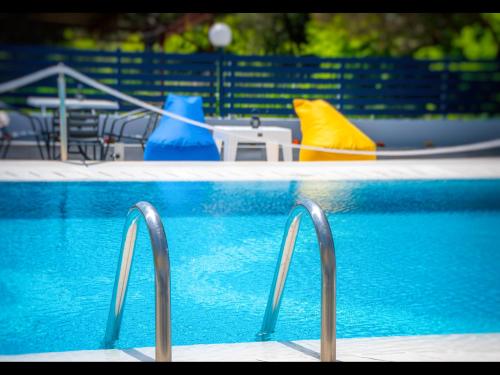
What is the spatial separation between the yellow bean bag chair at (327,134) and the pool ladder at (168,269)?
620 centimetres

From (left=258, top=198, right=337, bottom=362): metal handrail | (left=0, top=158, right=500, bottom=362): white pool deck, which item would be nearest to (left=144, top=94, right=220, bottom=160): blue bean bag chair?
(left=0, top=158, right=500, bottom=362): white pool deck

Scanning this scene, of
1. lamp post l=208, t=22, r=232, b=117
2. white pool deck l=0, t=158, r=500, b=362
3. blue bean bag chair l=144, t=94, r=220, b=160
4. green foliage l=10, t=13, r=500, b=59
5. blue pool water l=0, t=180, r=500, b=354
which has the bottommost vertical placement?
blue pool water l=0, t=180, r=500, b=354

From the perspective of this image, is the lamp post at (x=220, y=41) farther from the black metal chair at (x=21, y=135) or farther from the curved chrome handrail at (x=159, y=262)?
the curved chrome handrail at (x=159, y=262)

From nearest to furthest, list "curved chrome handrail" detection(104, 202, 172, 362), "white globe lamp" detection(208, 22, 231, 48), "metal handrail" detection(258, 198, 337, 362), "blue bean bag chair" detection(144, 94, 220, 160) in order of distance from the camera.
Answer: "curved chrome handrail" detection(104, 202, 172, 362), "metal handrail" detection(258, 198, 337, 362), "blue bean bag chair" detection(144, 94, 220, 160), "white globe lamp" detection(208, 22, 231, 48)

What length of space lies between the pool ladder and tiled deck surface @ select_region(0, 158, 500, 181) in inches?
141

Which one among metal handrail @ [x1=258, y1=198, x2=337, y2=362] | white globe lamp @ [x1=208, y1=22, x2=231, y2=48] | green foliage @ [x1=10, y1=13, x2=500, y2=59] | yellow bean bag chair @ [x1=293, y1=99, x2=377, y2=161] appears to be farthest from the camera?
green foliage @ [x1=10, y1=13, x2=500, y2=59]

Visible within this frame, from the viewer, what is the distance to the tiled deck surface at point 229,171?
637cm

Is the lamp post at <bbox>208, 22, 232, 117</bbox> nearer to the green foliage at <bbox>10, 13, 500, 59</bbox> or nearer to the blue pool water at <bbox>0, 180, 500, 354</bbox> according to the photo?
the blue pool water at <bbox>0, 180, 500, 354</bbox>

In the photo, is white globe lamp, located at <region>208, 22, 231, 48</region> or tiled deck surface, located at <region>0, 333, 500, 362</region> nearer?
tiled deck surface, located at <region>0, 333, 500, 362</region>

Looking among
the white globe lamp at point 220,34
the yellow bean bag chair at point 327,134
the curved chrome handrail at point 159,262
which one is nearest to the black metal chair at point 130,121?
the yellow bean bag chair at point 327,134

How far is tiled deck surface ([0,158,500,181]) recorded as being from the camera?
6.37 m

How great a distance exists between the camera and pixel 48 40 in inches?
955

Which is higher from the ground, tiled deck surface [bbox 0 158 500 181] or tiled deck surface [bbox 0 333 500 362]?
tiled deck surface [bbox 0 158 500 181]

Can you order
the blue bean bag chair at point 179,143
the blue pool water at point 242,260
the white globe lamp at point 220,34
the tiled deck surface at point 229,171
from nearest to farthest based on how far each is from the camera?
the blue pool water at point 242,260 → the tiled deck surface at point 229,171 → the blue bean bag chair at point 179,143 → the white globe lamp at point 220,34
